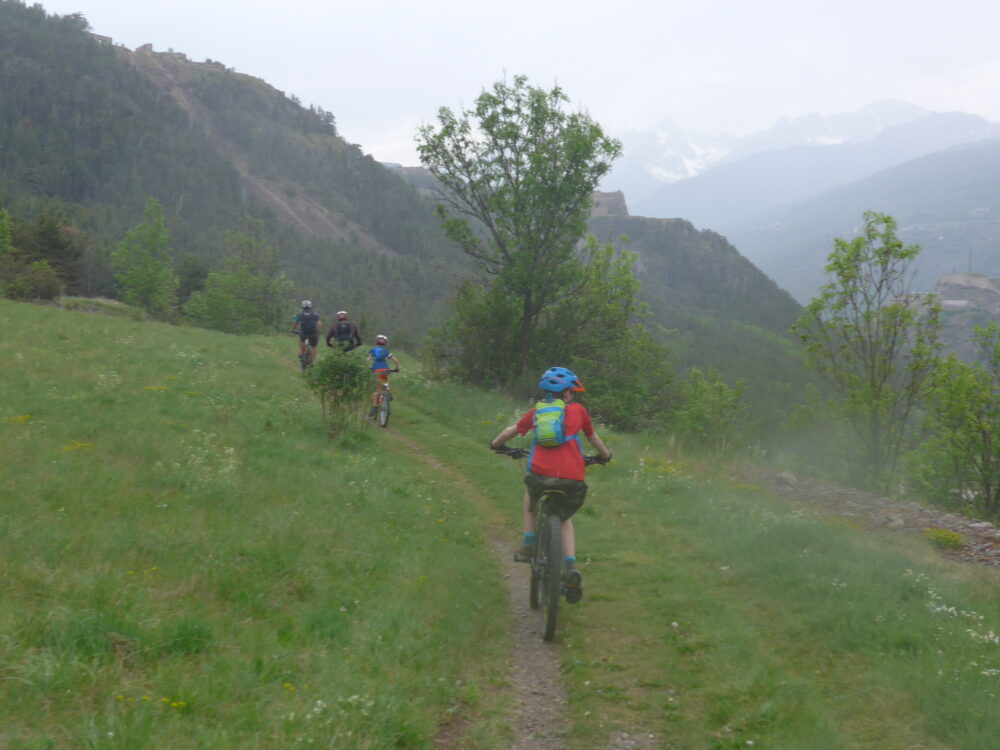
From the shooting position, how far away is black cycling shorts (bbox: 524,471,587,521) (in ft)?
23.8

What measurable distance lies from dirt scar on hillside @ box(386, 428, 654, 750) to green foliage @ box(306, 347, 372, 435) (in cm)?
624

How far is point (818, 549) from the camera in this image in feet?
29.6

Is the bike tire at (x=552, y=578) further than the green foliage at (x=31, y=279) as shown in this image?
No

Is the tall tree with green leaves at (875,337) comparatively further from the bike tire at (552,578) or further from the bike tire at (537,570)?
the bike tire at (552,578)

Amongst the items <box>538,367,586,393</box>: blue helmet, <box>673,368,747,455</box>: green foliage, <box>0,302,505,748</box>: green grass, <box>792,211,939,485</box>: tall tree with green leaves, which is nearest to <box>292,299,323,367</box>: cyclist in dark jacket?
<box>0,302,505,748</box>: green grass

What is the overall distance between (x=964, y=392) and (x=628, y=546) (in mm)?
14599

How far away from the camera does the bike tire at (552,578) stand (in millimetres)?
6848

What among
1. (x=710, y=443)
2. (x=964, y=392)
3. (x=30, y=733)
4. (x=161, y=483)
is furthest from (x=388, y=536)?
(x=964, y=392)

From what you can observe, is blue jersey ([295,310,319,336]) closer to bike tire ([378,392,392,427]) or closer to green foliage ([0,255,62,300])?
bike tire ([378,392,392,427])

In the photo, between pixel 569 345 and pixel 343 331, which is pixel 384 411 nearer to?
pixel 343 331

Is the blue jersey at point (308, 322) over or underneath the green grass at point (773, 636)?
over

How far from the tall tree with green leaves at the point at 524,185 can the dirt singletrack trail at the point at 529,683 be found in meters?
16.3

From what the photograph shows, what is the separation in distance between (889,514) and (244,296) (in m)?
76.9

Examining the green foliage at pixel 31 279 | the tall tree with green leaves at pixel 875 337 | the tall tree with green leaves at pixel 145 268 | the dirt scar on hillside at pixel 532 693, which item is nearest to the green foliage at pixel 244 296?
the tall tree with green leaves at pixel 145 268
